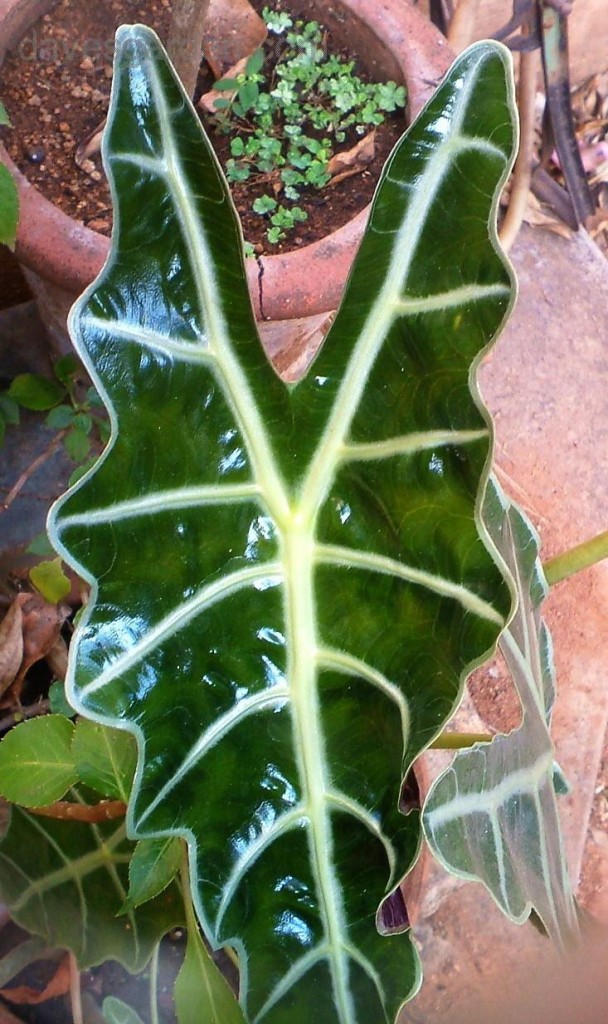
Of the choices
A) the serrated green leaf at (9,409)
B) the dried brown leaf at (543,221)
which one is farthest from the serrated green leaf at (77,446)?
the dried brown leaf at (543,221)

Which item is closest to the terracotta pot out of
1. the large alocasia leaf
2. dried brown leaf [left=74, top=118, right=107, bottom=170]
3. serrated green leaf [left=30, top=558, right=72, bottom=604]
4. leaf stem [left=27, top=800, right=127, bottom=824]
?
dried brown leaf [left=74, top=118, right=107, bottom=170]

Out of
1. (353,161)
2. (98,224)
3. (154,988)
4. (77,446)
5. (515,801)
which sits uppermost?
(98,224)

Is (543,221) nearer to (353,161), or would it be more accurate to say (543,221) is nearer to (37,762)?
(353,161)

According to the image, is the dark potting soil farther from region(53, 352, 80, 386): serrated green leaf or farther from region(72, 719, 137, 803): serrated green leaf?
region(72, 719, 137, 803): serrated green leaf

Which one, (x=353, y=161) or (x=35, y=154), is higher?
(x=35, y=154)

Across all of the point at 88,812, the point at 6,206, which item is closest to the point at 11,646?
the point at 88,812

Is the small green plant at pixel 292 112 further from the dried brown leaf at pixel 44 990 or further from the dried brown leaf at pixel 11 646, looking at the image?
the dried brown leaf at pixel 44 990
